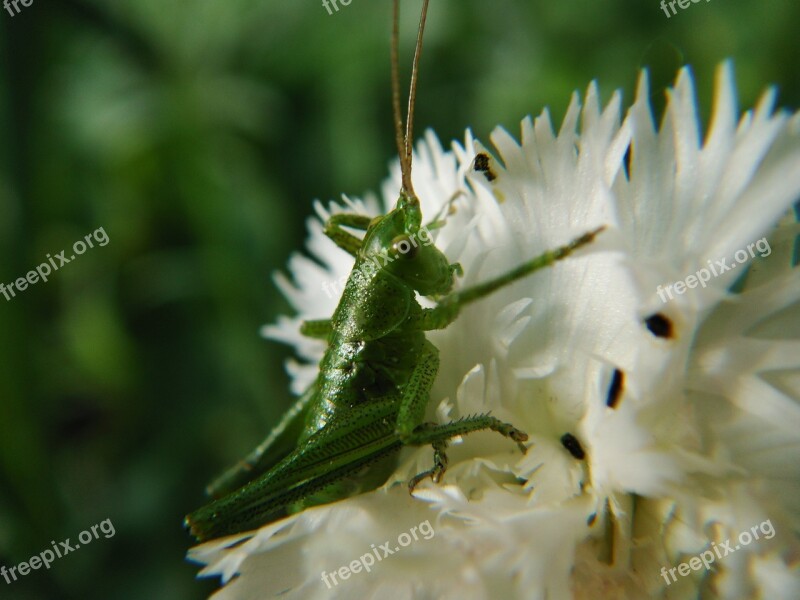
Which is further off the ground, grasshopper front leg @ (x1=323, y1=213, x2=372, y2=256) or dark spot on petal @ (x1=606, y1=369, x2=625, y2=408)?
grasshopper front leg @ (x1=323, y1=213, x2=372, y2=256)

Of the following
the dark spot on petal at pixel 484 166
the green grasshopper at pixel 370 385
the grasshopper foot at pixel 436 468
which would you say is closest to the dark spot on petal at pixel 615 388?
the green grasshopper at pixel 370 385

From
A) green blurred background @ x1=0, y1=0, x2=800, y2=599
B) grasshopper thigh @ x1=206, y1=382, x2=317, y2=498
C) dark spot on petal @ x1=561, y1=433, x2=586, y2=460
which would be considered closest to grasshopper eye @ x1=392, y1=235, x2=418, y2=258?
grasshopper thigh @ x1=206, y1=382, x2=317, y2=498

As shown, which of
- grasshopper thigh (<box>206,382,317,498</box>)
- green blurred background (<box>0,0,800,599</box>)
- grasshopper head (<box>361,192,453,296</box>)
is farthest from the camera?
green blurred background (<box>0,0,800,599</box>)

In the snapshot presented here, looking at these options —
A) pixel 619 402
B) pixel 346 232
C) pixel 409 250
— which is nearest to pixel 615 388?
pixel 619 402

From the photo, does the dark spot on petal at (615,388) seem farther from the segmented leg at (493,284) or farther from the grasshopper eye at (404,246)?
the grasshopper eye at (404,246)

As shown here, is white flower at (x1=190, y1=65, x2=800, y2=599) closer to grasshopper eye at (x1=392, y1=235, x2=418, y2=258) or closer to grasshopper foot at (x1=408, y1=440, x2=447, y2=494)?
grasshopper foot at (x1=408, y1=440, x2=447, y2=494)

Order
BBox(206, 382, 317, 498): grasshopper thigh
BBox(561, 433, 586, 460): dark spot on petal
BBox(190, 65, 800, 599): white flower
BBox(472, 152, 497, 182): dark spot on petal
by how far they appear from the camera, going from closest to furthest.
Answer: BBox(190, 65, 800, 599): white flower
BBox(561, 433, 586, 460): dark spot on petal
BBox(472, 152, 497, 182): dark spot on petal
BBox(206, 382, 317, 498): grasshopper thigh

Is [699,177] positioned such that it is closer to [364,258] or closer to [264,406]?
[364,258]
